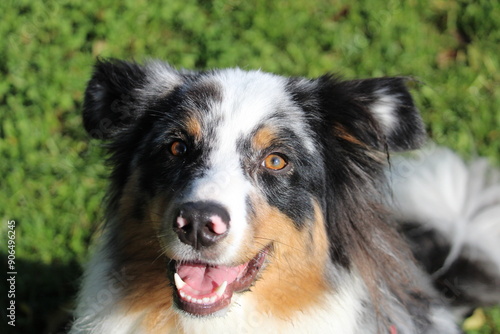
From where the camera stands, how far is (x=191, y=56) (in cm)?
671

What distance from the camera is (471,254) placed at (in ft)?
14.4

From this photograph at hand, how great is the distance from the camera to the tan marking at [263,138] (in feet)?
11.4

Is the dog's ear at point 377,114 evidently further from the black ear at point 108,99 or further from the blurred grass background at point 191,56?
the blurred grass background at point 191,56

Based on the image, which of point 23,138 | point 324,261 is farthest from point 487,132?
point 23,138

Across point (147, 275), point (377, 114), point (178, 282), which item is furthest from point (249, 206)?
point (377, 114)

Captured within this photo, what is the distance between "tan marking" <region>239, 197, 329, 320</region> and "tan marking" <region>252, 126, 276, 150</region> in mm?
302

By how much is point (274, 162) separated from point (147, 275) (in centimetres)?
90

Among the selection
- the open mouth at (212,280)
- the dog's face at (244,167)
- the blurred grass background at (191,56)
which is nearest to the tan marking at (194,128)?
the dog's face at (244,167)

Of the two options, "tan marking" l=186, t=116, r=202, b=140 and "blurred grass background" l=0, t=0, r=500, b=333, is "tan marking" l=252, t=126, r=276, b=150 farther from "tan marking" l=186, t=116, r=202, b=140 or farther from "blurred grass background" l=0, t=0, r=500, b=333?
"blurred grass background" l=0, t=0, r=500, b=333

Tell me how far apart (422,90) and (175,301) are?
4065 millimetres

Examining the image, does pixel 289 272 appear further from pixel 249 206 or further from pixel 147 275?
pixel 147 275

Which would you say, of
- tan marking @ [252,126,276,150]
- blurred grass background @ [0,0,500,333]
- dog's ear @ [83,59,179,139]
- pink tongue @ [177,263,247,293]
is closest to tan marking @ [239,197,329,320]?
pink tongue @ [177,263,247,293]

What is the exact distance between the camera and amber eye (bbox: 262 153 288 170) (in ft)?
11.5

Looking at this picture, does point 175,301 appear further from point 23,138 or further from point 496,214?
point 23,138
